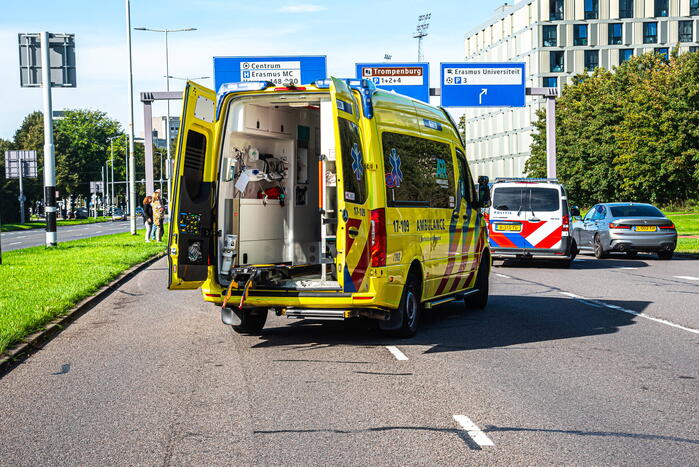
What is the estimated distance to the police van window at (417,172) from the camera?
9867 mm

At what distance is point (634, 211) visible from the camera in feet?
82.8

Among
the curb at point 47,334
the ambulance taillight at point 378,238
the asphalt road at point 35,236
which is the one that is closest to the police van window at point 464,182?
the ambulance taillight at point 378,238

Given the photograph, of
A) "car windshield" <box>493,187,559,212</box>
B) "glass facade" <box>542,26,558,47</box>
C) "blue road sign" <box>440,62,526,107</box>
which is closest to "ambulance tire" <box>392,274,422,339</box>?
"car windshield" <box>493,187,559,212</box>

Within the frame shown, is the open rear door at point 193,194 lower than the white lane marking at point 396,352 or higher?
higher

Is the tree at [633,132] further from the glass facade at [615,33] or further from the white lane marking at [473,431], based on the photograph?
the white lane marking at [473,431]

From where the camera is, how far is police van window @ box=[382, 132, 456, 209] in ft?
32.4

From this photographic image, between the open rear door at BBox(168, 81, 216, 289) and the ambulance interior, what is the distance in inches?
9.0

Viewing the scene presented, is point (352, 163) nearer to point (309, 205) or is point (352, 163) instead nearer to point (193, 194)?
point (193, 194)

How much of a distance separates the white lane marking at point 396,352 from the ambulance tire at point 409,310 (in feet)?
1.29

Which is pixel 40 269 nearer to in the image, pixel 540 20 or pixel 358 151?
pixel 358 151

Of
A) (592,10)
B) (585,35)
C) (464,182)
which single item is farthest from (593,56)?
(464,182)

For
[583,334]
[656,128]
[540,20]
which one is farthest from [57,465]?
[540,20]

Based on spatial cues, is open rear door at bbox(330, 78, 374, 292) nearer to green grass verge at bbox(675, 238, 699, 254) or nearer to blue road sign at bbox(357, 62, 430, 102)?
blue road sign at bbox(357, 62, 430, 102)

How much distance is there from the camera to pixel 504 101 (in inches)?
1171
